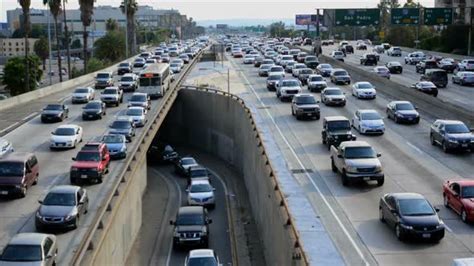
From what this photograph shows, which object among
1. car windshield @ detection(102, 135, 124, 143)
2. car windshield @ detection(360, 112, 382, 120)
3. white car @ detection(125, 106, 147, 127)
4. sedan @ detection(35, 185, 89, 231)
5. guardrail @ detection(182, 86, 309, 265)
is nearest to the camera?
guardrail @ detection(182, 86, 309, 265)

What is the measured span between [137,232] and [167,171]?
19.3m

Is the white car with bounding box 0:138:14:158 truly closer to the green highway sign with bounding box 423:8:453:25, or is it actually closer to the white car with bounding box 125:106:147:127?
the white car with bounding box 125:106:147:127

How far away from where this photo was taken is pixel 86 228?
26469mm

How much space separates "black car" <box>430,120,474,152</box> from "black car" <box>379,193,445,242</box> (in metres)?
13.1

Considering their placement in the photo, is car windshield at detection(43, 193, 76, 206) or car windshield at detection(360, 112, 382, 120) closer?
car windshield at detection(43, 193, 76, 206)

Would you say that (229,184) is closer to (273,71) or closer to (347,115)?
(347,115)

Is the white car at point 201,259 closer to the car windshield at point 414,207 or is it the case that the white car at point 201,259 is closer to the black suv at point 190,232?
the black suv at point 190,232

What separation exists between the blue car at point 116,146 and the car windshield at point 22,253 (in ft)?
54.9

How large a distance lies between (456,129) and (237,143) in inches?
832

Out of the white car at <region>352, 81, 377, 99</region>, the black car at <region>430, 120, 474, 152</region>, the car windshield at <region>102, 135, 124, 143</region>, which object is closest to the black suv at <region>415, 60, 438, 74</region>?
the white car at <region>352, 81, 377, 99</region>

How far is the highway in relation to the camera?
1024 inches

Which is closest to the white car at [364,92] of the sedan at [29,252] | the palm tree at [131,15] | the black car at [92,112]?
the black car at [92,112]

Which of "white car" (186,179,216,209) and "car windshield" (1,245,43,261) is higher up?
"car windshield" (1,245,43,261)

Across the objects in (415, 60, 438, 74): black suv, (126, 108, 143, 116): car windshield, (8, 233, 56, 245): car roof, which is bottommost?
(8, 233, 56, 245): car roof
